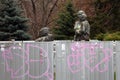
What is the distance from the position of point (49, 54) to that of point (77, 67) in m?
1.14

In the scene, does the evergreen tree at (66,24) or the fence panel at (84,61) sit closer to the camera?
the fence panel at (84,61)

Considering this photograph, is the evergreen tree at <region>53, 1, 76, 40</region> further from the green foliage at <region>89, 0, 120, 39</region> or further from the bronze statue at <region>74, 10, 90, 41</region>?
the bronze statue at <region>74, 10, 90, 41</region>

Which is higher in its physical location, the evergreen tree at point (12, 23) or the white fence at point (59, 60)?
the evergreen tree at point (12, 23)

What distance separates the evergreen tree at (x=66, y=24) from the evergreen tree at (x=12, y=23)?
4.43m

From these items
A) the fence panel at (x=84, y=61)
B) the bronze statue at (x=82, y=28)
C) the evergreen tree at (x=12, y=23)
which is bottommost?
the fence panel at (x=84, y=61)

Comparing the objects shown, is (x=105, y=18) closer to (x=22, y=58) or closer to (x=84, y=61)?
(x=84, y=61)

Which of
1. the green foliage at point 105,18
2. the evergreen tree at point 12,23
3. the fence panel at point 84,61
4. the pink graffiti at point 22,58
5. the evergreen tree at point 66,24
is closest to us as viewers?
the pink graffiti at point 22,58

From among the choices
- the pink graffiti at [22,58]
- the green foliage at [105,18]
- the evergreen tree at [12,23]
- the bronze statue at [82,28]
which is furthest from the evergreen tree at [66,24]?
the pink graffiti at [22,58]

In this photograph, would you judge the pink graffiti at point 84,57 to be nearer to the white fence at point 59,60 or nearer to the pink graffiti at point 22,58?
the white fence at point 59,60

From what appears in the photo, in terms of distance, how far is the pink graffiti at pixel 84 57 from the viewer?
513 inches

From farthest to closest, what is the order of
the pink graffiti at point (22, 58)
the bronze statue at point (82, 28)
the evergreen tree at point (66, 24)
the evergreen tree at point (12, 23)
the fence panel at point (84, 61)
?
the evergreen tree at point (66, 24) → the evergreen tree at point (12, 23) → the bronze statue at point (82, 28) → the fence panel at point (84, 61) → the pink graffiti at point (22, 58)

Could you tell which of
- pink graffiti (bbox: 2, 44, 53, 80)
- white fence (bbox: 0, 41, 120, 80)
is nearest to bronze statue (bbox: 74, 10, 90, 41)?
white fence (bbox: 0, 41, 120, 80)

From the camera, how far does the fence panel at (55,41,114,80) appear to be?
42.4 ft

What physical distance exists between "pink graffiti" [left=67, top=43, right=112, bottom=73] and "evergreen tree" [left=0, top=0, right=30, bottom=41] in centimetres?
1565
